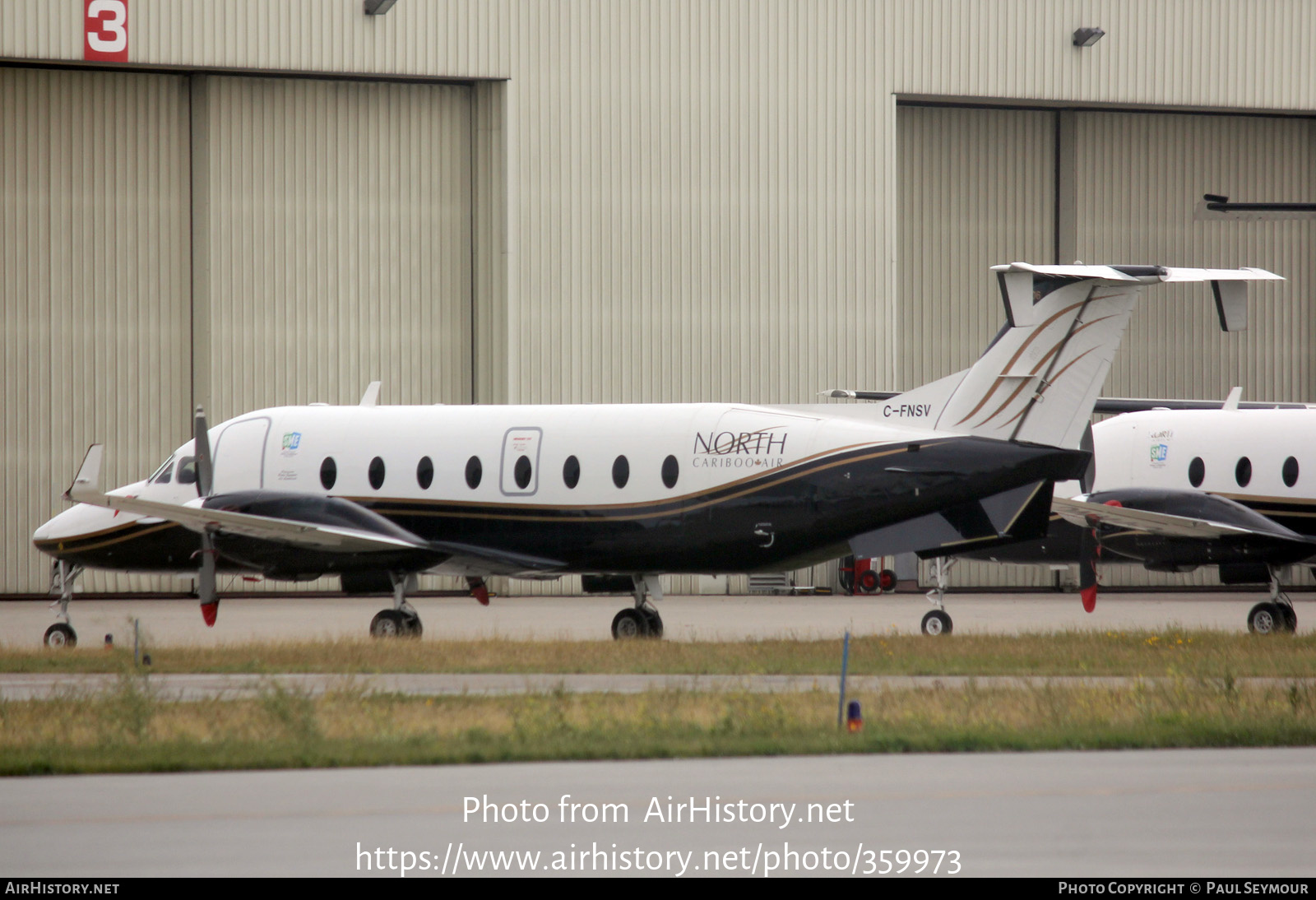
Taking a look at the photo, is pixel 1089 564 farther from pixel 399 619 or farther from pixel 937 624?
pixel 399 619

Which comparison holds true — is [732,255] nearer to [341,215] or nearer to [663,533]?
[341,215]

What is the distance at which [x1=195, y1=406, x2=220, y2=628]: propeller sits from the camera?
2200cm

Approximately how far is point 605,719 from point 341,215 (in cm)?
2957

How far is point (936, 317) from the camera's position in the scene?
45.9 m

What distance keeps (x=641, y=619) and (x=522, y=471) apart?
3.06 metres

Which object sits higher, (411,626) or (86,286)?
(86,286)

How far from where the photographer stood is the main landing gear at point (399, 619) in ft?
78.9

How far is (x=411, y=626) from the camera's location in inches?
957

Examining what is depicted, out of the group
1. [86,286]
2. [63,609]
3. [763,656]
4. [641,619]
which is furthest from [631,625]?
[86,286]

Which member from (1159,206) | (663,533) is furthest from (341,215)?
(1159,206)

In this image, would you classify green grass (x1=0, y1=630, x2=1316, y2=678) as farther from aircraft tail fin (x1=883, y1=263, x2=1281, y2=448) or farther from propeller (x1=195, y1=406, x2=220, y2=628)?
aircraft tail fin (x1=883, y1=263, x2=1281, y2=448)

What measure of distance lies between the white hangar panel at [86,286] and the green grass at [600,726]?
25.3 metres

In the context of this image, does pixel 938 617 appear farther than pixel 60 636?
Yes

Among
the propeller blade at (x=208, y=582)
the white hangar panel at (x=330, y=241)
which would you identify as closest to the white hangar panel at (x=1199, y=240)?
the white hangar panel at (x=330, y=241)
